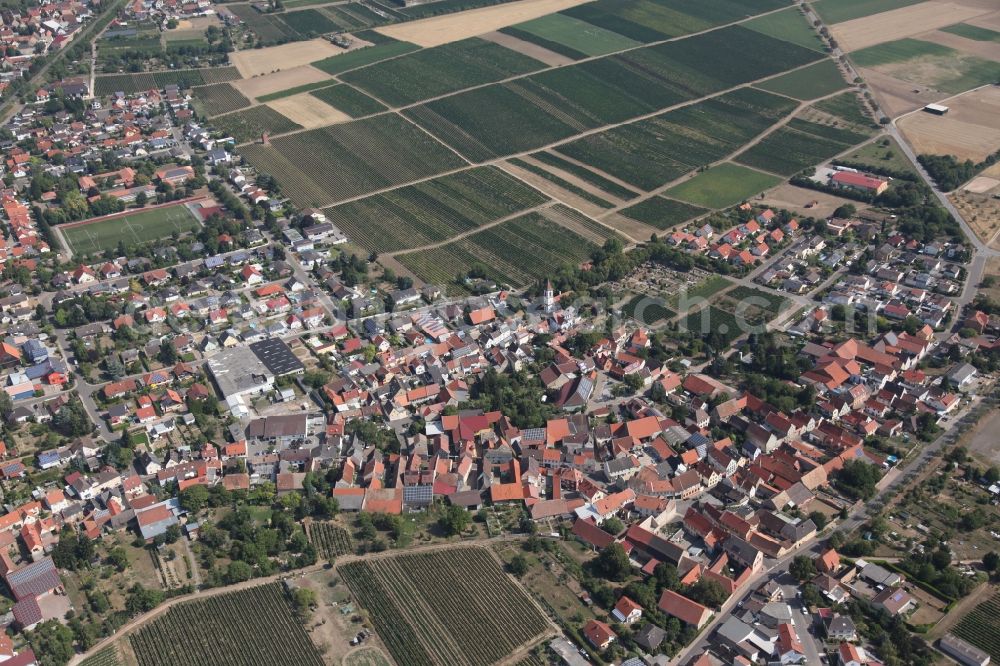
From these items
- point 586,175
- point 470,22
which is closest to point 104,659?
point 586,175

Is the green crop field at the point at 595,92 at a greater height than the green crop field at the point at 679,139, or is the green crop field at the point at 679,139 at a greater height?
the green crop field at the point at 595,92

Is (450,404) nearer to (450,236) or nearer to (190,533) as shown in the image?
(190,533)

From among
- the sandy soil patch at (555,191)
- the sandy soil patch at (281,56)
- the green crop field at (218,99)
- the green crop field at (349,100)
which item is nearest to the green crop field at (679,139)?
the sandy soil patch at (555,191)

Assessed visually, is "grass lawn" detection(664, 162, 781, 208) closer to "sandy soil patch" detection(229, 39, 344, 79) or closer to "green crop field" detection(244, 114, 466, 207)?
"green crop field" detection(244, 114, 466, 207)

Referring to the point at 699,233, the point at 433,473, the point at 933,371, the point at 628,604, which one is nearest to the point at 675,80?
the point at 699,233

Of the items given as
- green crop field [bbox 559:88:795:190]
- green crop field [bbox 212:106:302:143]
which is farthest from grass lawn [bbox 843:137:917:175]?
green crop field [bbox 212:106:302:143]

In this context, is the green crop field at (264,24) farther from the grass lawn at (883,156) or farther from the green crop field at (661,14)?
the grass lawn at (883,156)
